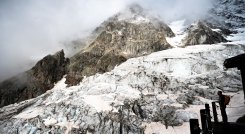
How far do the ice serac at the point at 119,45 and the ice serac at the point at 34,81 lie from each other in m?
5.80

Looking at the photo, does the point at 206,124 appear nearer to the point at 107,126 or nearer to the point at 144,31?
the point at 107,126

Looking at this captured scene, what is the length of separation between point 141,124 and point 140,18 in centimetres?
7604

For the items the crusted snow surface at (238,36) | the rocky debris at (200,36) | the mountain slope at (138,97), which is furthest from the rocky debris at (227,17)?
the mountain slope at (138,97)

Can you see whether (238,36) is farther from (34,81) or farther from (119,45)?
(34,81)

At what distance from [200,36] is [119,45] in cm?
3227

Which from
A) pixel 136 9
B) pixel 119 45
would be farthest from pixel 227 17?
pixel 119 45

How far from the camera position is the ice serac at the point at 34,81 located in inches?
4574

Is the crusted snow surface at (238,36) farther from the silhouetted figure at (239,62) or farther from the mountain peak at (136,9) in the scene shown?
the silhouetted figure at (239,62)

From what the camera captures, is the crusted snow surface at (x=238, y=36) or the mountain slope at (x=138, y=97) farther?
the crusted snow surface at (x=238, y=36)

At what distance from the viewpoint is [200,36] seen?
128500mm

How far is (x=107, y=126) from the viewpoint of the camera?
2783 inches

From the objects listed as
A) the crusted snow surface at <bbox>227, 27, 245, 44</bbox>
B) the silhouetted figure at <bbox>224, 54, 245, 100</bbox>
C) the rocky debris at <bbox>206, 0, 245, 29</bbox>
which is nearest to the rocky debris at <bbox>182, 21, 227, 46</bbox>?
the crusted snow surface at <bbox>227, 27, 245, 44</bbox>

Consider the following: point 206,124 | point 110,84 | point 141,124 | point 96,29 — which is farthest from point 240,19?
point 206,124

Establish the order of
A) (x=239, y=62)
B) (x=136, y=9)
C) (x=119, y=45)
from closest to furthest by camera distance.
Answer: (x=239, y=62) → (x=119, y=45) → (x=136, y=9)
